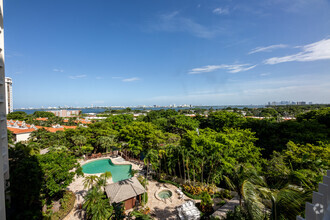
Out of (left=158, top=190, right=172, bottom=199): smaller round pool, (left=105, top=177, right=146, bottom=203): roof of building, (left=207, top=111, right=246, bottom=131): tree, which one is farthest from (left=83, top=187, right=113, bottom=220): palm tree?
(left=207, top=111, right=246, bottom=131): tree

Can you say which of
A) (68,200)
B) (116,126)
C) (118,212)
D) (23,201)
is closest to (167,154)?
(118,212)

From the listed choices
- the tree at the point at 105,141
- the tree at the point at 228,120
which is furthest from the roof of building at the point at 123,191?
the tree at the point at 228,120

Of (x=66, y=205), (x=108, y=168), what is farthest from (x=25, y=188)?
(x=108, y=168)

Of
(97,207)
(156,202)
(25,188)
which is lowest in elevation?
(156,202)

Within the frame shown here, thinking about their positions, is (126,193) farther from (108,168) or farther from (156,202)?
(108,168)

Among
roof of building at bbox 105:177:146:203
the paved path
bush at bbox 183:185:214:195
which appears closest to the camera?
the paved path

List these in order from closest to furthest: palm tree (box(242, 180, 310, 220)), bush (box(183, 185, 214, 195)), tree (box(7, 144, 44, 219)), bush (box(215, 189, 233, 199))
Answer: palm tree (box(242, 180, 310, 220)), tree (box(7, 144, 44, 219)), bush (box(215, 189, 233, 199)), bush (box(183, 185, 214, 195))

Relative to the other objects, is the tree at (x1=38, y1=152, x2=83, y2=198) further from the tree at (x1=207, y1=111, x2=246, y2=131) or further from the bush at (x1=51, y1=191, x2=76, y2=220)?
the tree at (x1=207, y1=111, x2=246, y2=131)
